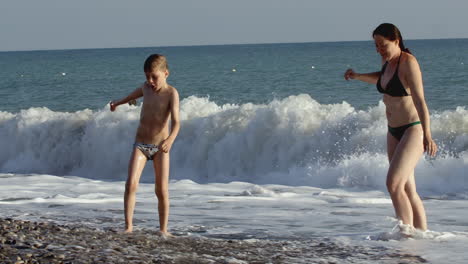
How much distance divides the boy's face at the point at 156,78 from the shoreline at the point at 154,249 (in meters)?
1.34

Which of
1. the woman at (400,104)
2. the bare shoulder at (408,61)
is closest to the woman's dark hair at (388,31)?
the woman at (400,104)

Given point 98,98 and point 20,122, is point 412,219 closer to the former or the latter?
point 20,122

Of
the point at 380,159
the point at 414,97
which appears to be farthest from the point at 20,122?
the point at 414,97

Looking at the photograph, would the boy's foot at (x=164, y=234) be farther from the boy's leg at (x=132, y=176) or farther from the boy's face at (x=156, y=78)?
the boy's face at (x=156, y=78)

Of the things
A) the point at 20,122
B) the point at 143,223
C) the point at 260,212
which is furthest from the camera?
the point at 20,122

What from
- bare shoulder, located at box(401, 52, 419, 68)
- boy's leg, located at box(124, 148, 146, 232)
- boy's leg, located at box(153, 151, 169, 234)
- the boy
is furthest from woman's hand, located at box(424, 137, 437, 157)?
boy's leg, located at box(124, 148, 146, 232)

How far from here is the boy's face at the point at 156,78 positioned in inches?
272

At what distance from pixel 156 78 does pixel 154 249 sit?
1.51 meters

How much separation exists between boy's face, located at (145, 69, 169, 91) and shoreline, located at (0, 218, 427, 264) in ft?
4.38

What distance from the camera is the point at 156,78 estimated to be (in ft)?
22.8

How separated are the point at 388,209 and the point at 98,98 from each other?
30.6 metres

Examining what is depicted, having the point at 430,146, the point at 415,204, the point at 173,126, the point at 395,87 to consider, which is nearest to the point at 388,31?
the point at 395,87

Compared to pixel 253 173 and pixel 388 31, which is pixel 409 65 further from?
pixel 253 173

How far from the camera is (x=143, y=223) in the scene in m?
8.42
